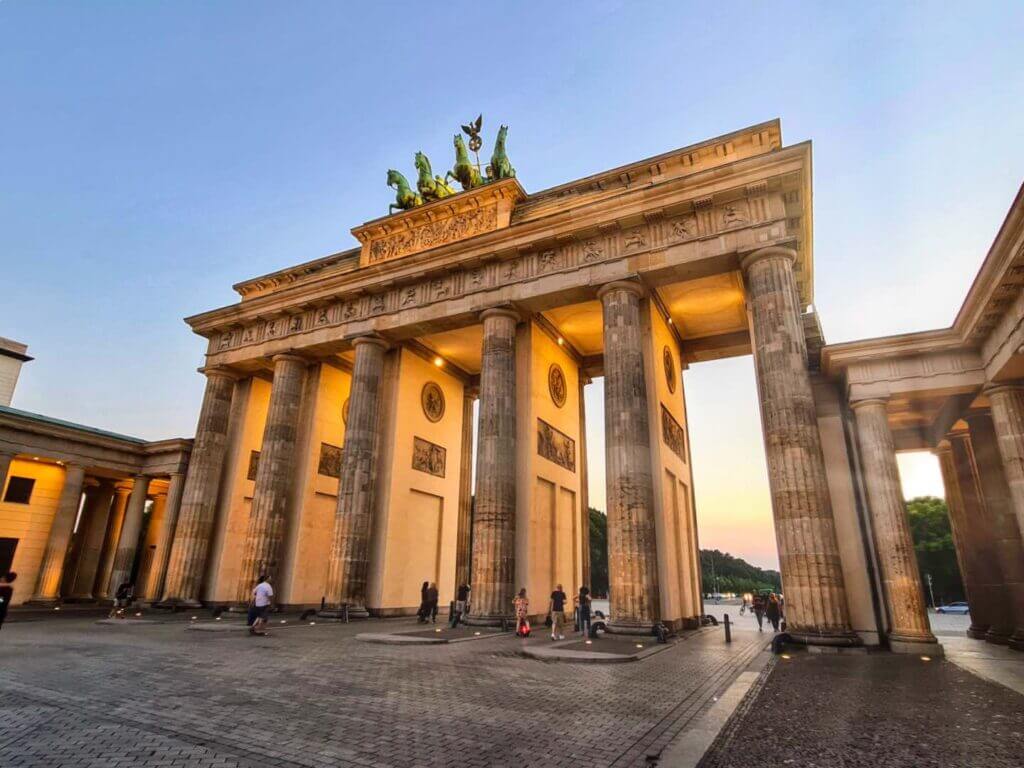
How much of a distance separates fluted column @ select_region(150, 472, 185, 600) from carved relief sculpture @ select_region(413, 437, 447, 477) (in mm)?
14010

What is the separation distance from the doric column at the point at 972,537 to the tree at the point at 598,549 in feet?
176

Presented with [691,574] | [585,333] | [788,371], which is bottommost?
[691,574]

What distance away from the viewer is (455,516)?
28609mm

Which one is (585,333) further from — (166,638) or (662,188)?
(166,638)

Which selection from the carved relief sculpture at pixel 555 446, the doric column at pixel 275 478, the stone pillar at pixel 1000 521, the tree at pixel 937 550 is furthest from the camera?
the tree at pixel 937 550

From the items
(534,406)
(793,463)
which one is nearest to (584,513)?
(534,406)

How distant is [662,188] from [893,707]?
54.7 feet

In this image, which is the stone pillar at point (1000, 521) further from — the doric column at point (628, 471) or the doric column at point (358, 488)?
the doric column at point (358, 488)

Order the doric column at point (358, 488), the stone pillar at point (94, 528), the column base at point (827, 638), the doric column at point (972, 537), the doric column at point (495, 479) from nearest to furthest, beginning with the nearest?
the column base at point (827, 638), the doric column at point (972, 537), the doric column at point (495, 479), the doric column at point (358, 488), the stone pillar at point (94, 528)

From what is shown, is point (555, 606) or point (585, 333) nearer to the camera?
point (555, 606)

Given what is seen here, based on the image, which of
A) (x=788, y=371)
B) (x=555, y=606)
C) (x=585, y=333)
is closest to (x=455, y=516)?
(x=585, y=333)

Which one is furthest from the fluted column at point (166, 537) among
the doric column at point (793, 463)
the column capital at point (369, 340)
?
the doric column at point (793, 463)

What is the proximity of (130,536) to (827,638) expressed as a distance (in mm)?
34685

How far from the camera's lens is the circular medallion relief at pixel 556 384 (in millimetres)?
25075
